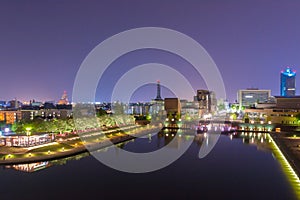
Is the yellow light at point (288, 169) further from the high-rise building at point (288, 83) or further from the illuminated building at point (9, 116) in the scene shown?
the high-rise building at point (288, 83)

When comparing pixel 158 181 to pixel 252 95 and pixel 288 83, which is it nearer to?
pixel 252 95

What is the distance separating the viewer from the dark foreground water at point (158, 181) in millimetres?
7172

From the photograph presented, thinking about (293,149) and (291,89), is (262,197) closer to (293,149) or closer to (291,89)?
(293,149)

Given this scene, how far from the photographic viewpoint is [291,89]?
6288 centimetres

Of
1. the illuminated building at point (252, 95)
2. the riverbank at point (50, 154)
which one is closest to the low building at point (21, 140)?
the riverbank at point (50, 154)

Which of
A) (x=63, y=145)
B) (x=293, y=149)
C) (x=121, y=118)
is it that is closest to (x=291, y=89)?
(x=121, y=118)

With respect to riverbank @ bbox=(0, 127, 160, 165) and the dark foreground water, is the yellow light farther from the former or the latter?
riverbank @ bbox=(0, 127, 160, 165)

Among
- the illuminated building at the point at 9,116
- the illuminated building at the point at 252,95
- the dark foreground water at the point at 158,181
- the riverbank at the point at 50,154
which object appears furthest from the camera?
the illuminated building at the point at 252,95

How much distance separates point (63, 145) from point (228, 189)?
775 centimetres

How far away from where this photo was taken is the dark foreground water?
717 centimetres

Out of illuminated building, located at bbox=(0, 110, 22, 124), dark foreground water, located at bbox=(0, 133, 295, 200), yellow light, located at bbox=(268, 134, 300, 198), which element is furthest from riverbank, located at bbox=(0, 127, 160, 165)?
illuminated building, located at bbox=(0, 110, 22, 124)

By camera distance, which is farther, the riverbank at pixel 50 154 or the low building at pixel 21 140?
the low building at pixel 21 140

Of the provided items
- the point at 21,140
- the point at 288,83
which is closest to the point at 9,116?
the point at 21,140

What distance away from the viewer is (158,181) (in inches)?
331
